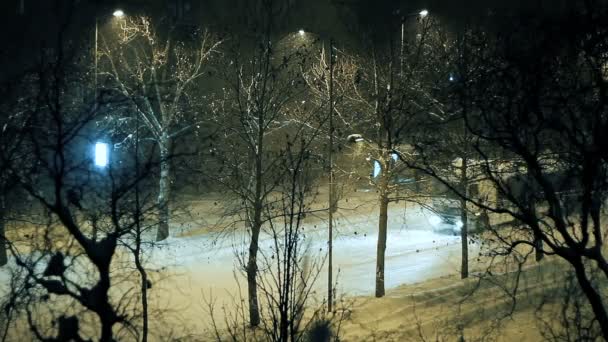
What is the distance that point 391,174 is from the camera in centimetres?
1379

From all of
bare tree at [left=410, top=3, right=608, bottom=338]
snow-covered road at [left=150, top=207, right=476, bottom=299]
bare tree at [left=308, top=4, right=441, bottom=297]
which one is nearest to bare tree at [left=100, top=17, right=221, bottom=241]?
snow-covered road at [left=150, top=207, right=476, bottom=299]

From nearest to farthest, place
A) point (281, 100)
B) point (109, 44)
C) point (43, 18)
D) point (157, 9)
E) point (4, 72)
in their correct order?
point (281, 100) < point (4, 72) < point (43, 18) < point (109, 44) < point (157, 9)

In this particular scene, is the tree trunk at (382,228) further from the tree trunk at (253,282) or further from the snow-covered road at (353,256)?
the tree trunk at (253,282)

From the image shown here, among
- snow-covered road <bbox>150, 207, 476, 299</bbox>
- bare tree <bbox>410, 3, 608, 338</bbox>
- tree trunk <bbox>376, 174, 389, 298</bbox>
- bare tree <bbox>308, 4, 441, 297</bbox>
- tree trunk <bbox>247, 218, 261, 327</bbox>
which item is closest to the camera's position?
bare tree <bbox>410, 3, 608, 338</bbox>

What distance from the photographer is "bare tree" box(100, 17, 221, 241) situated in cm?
1891

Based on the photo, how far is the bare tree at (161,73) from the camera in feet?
62.0

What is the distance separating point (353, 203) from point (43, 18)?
46.6 ft

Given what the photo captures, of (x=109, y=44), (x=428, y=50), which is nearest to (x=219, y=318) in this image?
(x=428, y=50)

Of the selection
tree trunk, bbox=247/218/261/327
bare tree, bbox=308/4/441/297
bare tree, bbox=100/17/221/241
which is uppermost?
bare tree, bbox=100/17/221/241

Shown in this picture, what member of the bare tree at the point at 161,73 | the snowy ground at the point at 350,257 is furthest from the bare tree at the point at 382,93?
the bare tree at the point at 161,73

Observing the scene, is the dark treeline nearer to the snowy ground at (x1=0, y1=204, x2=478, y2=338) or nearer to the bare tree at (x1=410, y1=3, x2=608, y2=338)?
the bare tree at (x1=410, y1=3, x2=608, y2=338)

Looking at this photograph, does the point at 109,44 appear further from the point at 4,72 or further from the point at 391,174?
the point at 391,174

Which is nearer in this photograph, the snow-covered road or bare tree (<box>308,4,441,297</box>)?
bare tree (<box>308,4,441,297</box>)

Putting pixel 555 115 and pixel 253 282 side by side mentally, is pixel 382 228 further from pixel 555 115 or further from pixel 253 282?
pixel 555 115
